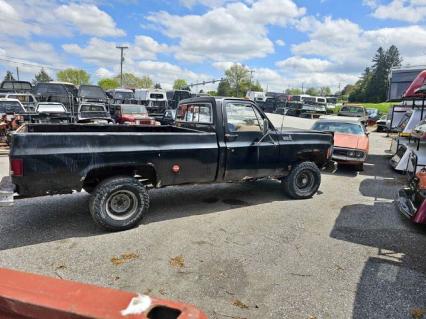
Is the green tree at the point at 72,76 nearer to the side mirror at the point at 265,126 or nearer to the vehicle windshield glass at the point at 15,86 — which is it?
the vehicle windshield glass at the point at 15,86

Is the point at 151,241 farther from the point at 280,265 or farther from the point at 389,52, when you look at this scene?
the point at 389,52

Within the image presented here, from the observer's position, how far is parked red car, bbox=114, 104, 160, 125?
1661 centimetres

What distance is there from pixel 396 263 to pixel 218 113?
133 inches

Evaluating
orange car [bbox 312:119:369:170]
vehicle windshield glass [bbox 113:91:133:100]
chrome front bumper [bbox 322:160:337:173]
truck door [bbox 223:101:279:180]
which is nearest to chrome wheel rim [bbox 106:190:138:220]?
truck door [bbox 223:101:279:180]

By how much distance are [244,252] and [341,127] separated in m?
8.03

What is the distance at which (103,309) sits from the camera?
1.49m

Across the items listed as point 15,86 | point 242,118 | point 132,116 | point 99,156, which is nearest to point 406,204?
point 242,118

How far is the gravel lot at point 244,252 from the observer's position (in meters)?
3.33

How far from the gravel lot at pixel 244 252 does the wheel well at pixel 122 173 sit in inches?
26.7

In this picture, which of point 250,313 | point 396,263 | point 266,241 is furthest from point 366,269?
point 250,313

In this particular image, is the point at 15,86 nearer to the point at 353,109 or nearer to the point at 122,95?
the point at 122,95

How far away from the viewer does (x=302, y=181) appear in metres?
6.80

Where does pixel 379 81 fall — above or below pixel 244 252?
above

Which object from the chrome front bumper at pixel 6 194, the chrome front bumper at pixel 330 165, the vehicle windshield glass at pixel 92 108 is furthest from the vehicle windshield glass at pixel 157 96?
the chrome front bumper at pixel 6 194
